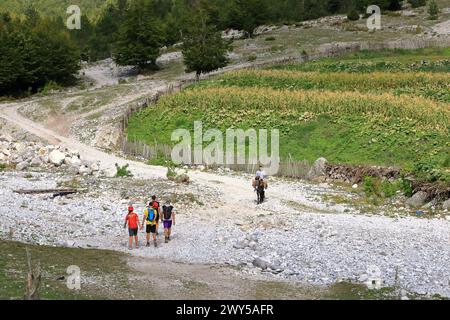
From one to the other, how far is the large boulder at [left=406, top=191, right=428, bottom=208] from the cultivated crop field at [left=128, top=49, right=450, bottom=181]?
1.36 metres

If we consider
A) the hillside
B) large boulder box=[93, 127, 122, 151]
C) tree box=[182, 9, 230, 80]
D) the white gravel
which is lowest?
large boulder box=[93, 127, 122, 151]

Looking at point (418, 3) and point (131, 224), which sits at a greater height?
point (418, 3)

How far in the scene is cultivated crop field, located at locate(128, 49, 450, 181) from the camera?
50750 mm

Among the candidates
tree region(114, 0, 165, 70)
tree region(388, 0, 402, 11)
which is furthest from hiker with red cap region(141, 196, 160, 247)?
tree region(388, 0, 402, 11)

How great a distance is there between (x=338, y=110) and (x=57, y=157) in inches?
900

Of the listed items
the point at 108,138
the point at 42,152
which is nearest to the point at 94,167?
the point at 42,152

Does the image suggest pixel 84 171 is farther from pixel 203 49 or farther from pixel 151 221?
pixel 203 49

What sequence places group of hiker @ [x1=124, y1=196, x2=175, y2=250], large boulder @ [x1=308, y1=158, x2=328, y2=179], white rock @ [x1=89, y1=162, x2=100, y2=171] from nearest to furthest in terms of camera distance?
group of hiker @ [x1=124, y1=196, x2=175, y2=250] → large boulder @ [x1=308, y1=158, x2=328, y2=179] → white rock @ [x1=89, y1=162, x2=100, y2=171]

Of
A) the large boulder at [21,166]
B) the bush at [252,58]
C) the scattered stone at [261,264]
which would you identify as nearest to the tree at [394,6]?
the bush at [252,58]

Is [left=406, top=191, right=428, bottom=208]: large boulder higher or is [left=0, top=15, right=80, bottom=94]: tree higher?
[left=0, top=15, right=80, bottom=94]: tree

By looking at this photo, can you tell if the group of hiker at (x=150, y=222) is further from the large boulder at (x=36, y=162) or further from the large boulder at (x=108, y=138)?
the large boulder at (x=108, y=138)

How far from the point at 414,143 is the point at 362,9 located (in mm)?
86895

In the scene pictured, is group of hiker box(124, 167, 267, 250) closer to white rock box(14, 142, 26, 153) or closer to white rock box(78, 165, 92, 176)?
white rock box(78, 165, 92, 176)

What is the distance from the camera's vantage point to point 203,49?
83312 millimetres
